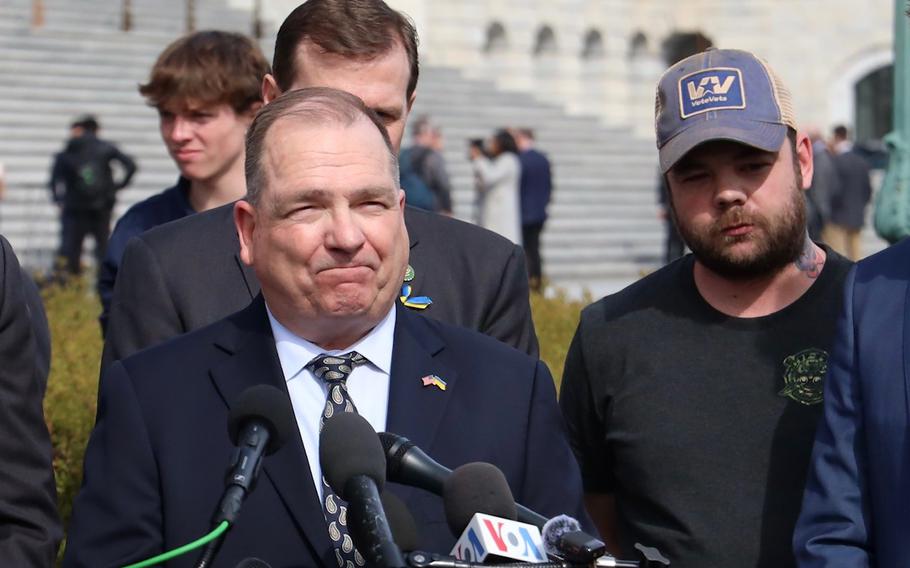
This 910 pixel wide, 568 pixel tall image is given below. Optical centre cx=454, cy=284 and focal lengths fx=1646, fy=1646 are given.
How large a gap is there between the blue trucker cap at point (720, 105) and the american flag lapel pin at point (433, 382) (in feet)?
2.85

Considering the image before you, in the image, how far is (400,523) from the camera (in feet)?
8.44

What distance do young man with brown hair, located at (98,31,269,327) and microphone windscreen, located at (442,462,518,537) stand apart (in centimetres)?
324

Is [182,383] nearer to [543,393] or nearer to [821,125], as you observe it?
[543,393]

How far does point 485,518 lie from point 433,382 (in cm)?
86

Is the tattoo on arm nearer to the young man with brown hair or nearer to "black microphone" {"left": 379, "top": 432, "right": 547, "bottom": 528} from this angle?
"black microphone" {"left": 379, "top": 432, "right": 547, "bottom": 528}

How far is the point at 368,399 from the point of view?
132 inches

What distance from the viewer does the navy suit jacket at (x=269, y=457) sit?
3.15 meters

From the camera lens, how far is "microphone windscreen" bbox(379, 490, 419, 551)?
255 cm

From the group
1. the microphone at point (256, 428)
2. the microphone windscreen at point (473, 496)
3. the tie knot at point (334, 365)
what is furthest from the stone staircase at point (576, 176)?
the microphone windscreen at point (473, 496)

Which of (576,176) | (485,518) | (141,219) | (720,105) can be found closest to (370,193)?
(485,518)

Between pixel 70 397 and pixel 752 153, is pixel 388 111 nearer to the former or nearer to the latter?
pixel 752 153

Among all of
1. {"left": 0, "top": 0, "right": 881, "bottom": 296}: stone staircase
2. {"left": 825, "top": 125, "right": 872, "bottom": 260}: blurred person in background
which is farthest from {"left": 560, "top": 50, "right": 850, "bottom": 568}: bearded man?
{"left": 825, "top": 125, "right": 872, "bottom": 260}: blurred person in background

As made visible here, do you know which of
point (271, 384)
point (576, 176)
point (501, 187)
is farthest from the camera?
point (576, 176)

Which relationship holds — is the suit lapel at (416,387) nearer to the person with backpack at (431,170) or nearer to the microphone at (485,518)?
the microphone at (485,518)
